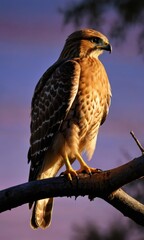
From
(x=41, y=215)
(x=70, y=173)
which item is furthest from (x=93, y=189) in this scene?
(x=41, y=215)

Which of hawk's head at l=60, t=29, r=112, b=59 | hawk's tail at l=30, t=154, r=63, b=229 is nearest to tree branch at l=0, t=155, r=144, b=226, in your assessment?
hawk's tail at l=30, t=154, r=63, b=229

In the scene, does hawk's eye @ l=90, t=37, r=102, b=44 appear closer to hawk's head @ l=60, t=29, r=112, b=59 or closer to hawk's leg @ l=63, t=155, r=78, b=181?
hawk's head @ l=60, t=29, r=112, b=59

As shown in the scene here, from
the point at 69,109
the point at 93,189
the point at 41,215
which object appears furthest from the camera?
the point at 41,215

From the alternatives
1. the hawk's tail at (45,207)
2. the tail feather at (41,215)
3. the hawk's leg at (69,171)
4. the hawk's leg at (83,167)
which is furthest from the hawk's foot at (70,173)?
the tail feather at (41,215)

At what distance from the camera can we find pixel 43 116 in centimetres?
641

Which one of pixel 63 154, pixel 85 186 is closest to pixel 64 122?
pixel 63 154

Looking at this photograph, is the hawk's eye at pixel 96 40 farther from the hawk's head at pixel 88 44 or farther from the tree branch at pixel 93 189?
the tree branch at pixel 93 189

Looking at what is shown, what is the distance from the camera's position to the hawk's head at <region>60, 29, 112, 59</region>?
6.59 metres

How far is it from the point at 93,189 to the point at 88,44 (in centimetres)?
252

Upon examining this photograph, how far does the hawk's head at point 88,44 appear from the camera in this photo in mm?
6594

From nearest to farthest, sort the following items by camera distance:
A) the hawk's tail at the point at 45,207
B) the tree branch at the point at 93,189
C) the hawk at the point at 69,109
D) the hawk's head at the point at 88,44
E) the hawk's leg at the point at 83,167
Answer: the tree branch at the point at 93,189, the hawk's leg at the point at 83,167, the hawk at the point at 69,109, the hawk's tail at the point at 45,207, the hawk's head at the point at 88,44

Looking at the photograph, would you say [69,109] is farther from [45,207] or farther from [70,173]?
[45,207]

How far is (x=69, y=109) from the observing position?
5.89 m

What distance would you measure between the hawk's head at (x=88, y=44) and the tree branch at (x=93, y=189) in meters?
2.20
